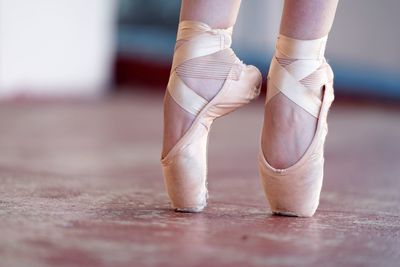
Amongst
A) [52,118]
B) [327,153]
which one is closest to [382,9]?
[52,118]

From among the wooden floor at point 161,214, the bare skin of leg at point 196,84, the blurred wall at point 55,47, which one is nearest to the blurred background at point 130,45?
the blurred wall at point 55,47

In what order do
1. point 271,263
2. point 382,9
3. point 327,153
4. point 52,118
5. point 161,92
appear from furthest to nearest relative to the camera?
point 382,9 < point 161,92 < point 52,118 < point 327,153 < point 271,263

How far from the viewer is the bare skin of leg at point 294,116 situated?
1192mm

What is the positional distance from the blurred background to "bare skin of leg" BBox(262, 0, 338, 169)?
3909 mm

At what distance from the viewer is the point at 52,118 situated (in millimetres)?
3934

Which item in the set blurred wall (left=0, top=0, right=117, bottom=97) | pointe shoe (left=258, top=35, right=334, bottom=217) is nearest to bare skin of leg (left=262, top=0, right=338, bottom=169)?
pointe shoe (left=258, top=35, right=334, bottom=217)

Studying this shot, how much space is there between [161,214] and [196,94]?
17cm

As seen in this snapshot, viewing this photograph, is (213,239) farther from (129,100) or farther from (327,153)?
(129,100)

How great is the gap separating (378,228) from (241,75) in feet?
0.89

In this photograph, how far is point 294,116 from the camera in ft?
3.91

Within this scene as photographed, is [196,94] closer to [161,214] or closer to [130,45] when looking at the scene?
[161,214]

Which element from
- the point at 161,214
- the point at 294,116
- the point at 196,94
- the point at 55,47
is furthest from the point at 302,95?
the point at 55,47

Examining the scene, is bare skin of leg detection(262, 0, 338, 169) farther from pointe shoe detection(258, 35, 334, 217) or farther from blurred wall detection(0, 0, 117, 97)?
blurred wall detection(0, 0, 117, 97)

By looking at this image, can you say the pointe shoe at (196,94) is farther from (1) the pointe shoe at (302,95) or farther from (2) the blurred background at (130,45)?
(2) the blurred background at (130,45)
